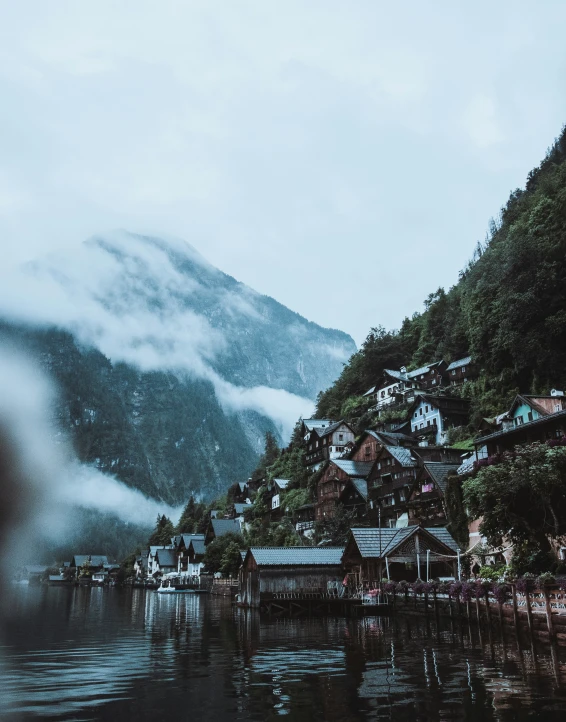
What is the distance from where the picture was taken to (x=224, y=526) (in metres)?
134

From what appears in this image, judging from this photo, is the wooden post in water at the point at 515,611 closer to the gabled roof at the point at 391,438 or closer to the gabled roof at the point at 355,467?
the gabled roof at the point at 391,438

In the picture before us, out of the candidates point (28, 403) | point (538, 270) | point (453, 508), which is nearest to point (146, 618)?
point (28, 403)

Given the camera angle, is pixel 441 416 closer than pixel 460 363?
Yes

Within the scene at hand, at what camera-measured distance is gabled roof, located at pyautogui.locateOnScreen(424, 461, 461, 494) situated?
2657 inches

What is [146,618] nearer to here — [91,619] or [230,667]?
[91,619]

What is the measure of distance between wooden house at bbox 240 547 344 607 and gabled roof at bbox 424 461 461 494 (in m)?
14.3

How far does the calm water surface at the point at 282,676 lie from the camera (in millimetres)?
17375

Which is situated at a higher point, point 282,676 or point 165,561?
point 282,676

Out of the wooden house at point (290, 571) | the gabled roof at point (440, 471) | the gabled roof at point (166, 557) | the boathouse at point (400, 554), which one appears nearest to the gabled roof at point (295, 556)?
the wooden house at point (290, 571)

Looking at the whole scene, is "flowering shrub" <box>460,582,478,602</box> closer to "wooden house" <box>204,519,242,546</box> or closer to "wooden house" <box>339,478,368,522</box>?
"wooden house" <box>339,478,368,522</box>

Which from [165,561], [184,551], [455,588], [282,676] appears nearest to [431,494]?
[455,588]

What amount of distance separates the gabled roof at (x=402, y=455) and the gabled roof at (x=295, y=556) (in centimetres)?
1767

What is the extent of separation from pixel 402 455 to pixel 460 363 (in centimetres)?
2837

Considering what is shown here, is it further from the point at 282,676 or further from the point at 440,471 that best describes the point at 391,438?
the point at 282,676
